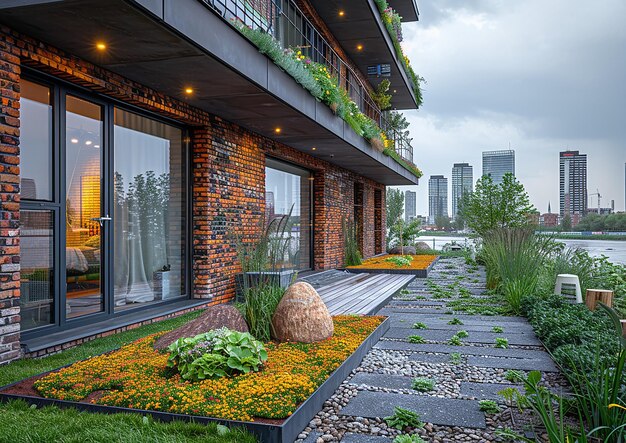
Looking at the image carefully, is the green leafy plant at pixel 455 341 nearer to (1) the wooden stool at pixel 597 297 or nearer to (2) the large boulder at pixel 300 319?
(2) the large boulder at pixel 300 319

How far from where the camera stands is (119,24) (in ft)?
12.1

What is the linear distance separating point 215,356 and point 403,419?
1.31 metres

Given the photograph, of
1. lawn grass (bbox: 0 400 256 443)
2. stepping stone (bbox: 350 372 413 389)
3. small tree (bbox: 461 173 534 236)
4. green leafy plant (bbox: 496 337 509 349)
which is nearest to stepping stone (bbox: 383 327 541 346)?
green leafy plant (bbox: 496 337 509 349)

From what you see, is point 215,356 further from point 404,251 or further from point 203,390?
point 404,251

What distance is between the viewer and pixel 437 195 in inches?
2562

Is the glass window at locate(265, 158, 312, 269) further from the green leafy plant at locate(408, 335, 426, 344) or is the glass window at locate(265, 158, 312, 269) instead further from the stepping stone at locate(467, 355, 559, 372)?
the stepping stone at locate(467, 355, 559, 372)

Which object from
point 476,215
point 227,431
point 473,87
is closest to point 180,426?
point 227,431

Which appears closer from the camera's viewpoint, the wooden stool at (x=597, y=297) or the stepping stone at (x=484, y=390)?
the stepping stone at (x=484, y=390)

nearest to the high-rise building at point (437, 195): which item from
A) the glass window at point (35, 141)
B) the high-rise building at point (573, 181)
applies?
the high-rise building at point (573, 181)

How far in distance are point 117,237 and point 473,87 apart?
25065 mm

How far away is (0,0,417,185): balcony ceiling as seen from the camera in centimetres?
354

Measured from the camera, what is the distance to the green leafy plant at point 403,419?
2.72 metres

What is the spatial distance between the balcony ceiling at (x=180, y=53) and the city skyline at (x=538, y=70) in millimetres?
7794

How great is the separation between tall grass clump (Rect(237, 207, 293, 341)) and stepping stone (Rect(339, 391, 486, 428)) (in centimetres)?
132
